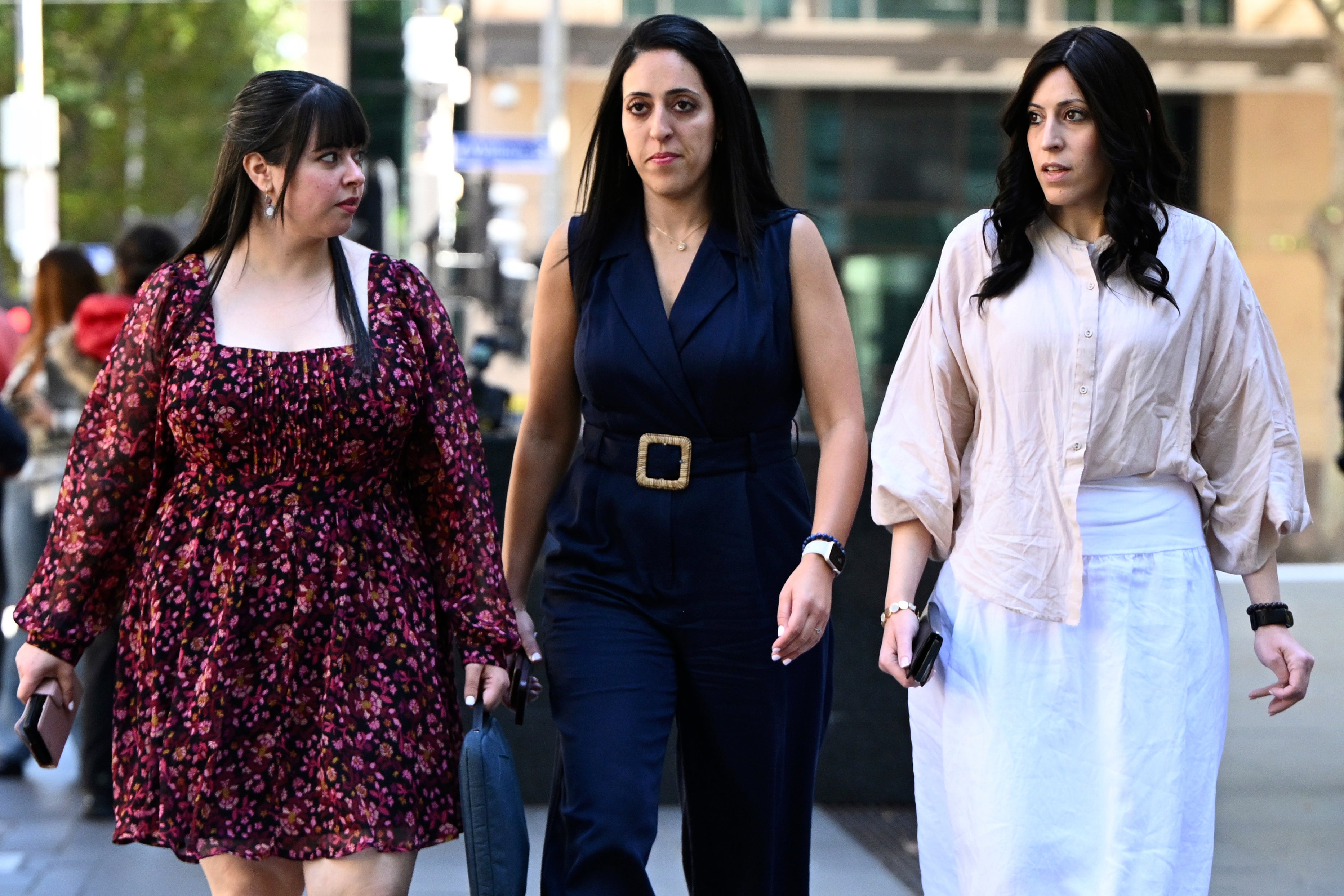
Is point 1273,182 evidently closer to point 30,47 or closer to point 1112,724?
point 1112,724

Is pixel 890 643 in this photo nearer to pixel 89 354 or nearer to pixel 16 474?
pixel 16 474

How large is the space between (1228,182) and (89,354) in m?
18.8

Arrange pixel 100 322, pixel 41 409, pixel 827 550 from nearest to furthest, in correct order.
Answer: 1. pixel 827 550
2. pixel 100 322
3. pixel 41 409

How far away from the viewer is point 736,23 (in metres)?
Answer: 22.6

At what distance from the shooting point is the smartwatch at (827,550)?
335 centimetres

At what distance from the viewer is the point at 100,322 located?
654cm

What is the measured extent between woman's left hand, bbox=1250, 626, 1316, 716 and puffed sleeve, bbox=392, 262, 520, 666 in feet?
4.51

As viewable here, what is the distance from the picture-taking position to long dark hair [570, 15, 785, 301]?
11.4ft

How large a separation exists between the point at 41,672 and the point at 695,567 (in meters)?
1.22

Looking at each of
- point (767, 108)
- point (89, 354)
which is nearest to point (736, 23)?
point (767, 108)

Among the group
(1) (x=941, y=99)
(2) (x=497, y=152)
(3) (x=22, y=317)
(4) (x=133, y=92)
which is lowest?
(3) (x=22, y=317)

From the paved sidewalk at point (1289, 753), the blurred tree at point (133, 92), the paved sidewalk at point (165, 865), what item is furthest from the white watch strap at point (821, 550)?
the blurred tree at point (133, 92)

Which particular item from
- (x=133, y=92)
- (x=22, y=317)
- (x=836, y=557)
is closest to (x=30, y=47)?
(x=133, y=92)

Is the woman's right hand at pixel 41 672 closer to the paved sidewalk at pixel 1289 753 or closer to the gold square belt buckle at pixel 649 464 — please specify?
the gold square belt buckle at pixel 649 464
